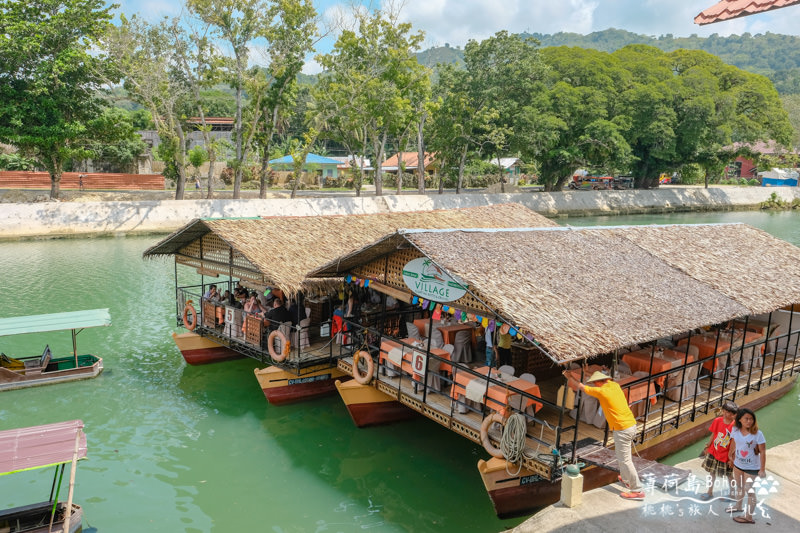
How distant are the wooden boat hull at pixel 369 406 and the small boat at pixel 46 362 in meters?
6.65

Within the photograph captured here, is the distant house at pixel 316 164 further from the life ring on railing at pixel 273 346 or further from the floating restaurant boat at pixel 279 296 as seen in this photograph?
the life ring on railing at pixel 273 346

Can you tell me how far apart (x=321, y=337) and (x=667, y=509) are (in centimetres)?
894

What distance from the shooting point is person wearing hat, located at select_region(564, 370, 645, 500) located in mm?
7984

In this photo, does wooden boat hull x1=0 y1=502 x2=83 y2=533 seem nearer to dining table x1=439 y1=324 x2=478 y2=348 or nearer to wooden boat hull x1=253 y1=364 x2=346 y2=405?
wooden boat hull x1=253 y1=364 x2=346 y2=405

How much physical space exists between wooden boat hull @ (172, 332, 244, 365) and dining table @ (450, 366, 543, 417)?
7.80 m

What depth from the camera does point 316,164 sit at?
60.1 meters

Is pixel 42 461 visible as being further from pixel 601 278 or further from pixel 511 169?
pixel 511 169

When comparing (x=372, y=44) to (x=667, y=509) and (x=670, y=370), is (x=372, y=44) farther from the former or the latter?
(x=667, y=509)

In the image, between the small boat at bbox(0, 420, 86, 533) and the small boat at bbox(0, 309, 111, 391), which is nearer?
the small boat at bbox(0, 420, 86, 533)

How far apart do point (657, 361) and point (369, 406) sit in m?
5.42

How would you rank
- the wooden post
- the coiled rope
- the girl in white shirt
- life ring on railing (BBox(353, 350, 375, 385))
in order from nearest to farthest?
1. the girl in white shirt
2. the wooden post
3. the coiled rope
4. life ring on railing (BBox(353, 350, 375, 385))

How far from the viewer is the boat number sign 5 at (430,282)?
961 centimetres

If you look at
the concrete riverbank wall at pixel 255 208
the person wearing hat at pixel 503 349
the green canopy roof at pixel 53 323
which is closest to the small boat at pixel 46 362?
the green canopy roof at pixel 53 323

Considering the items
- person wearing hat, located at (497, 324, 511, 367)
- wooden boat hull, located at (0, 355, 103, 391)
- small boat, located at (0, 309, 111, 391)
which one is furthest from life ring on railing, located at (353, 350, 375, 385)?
wooden boat hull, located at (0, 355, 103, 391)
